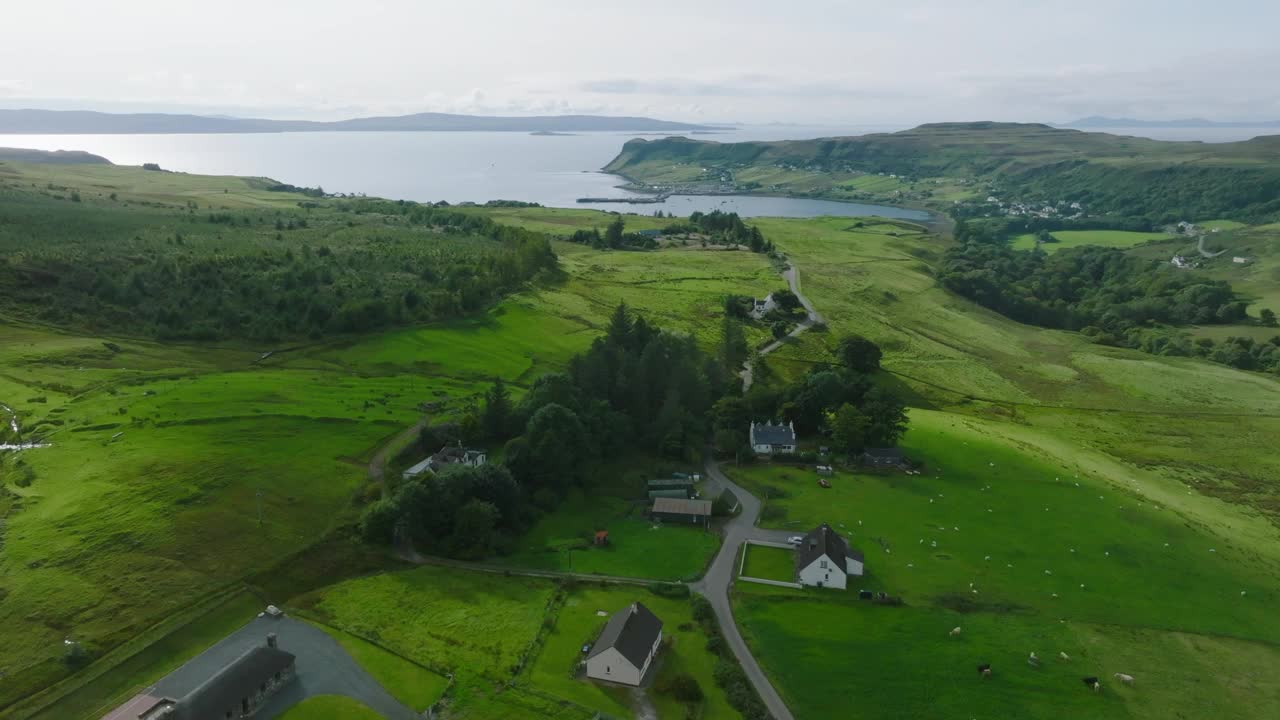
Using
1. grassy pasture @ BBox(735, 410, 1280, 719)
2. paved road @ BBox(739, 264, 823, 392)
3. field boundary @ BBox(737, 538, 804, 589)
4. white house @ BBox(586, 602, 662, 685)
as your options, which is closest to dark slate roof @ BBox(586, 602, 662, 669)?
white house @ BBox(586, 602, 662, 685)

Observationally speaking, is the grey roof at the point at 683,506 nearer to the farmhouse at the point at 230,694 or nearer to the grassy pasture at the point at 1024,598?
the grassy pasture at the point at 1024,598

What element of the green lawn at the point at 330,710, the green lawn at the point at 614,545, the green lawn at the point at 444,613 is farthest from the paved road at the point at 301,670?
the green lawn at the point at 614,545

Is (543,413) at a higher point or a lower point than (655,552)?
higher

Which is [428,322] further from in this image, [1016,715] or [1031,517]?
[1016,715]

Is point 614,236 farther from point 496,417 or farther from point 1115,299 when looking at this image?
point 496,417

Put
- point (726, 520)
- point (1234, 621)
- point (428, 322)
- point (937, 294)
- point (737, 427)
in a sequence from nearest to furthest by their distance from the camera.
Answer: point (1234, 621) → point (726, 520) → point (737, 427) → point (428, 322) → point (937, 294)

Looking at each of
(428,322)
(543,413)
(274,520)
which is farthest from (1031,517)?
(428,322)

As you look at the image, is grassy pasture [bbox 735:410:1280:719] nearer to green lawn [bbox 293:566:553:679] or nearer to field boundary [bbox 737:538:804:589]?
→ field boundary [bbox 737:538:804:589]

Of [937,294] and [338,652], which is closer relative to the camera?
[338,652]
